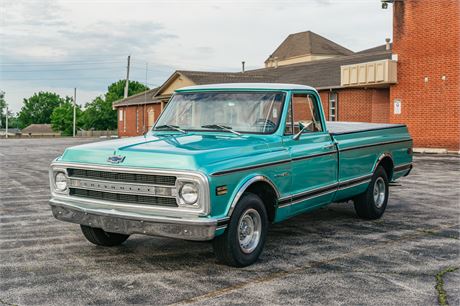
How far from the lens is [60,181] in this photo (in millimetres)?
6043

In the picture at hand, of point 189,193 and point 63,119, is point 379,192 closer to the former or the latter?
point 189,193

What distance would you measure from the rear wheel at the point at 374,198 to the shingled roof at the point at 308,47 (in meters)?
54.0

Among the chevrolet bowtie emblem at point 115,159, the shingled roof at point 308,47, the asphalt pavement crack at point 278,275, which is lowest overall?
the asphalt pavement crack at point 278,275

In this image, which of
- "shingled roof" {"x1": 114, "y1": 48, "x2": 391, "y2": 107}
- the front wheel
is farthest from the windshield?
"shingled roof" {"x1": 114, "y1": 48, "x2": 391, "y2": 107}

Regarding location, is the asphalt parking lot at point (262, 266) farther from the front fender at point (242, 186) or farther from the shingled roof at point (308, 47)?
the shingled roof at point (308, 47)

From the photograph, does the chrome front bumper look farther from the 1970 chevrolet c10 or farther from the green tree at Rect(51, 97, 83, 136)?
the green tree at Rect(51, 97, 83, 136)

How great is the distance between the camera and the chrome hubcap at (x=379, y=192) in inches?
338

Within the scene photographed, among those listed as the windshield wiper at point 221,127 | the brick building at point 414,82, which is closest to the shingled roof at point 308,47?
the brick building at point 414,82

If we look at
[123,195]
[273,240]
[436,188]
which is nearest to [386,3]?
[436,188]

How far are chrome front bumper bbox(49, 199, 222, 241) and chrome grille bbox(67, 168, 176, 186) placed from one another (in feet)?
1.05

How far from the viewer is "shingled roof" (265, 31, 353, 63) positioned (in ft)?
204

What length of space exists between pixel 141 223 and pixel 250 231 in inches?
48.0

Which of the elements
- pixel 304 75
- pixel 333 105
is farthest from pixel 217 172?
pixel 304 75

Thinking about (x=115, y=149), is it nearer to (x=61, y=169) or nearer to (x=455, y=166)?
(x=61, y=169)
